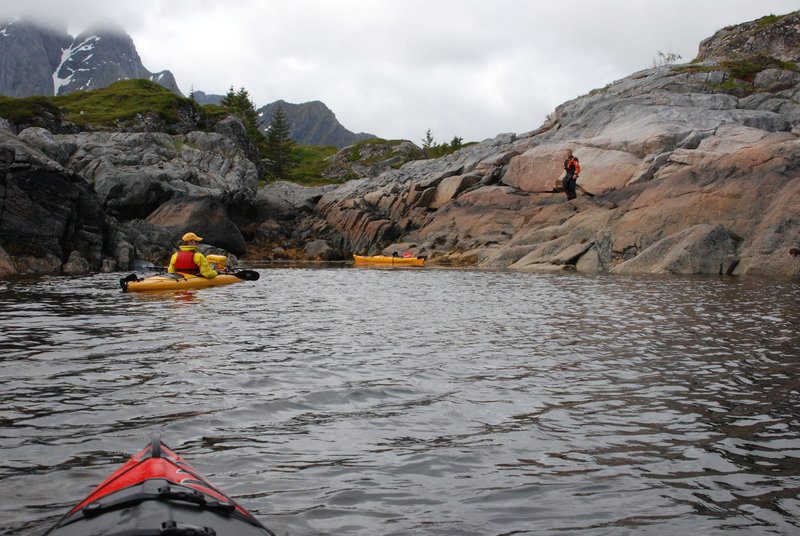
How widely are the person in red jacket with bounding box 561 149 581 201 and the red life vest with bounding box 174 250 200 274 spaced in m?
23.3

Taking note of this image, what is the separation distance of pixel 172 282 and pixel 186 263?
48.2 inches

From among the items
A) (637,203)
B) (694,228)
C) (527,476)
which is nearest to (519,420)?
(527,476)

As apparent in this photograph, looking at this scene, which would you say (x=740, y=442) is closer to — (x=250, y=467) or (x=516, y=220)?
(x=250, y=467)

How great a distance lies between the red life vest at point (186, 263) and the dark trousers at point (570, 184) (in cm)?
2364

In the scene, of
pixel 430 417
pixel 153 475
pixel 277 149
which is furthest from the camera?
pixel 277 149

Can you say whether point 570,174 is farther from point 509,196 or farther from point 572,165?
point 509,196

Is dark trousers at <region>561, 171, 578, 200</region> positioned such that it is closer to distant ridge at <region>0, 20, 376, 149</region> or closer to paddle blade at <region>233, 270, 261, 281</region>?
paddle blade at <region>233, 270, 261, 281</region>

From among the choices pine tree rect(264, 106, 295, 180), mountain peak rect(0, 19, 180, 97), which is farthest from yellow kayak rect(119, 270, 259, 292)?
mountain peak rect(0, 19, 180, 97)

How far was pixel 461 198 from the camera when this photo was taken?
147ft

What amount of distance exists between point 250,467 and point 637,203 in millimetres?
29278

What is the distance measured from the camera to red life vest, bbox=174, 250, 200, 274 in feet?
65.7

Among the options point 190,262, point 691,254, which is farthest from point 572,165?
point 190,262

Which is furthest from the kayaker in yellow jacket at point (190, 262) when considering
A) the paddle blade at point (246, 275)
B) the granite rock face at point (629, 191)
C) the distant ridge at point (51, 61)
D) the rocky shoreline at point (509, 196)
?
the distant ridge at point (51, 61)

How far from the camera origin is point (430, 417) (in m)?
6.05
